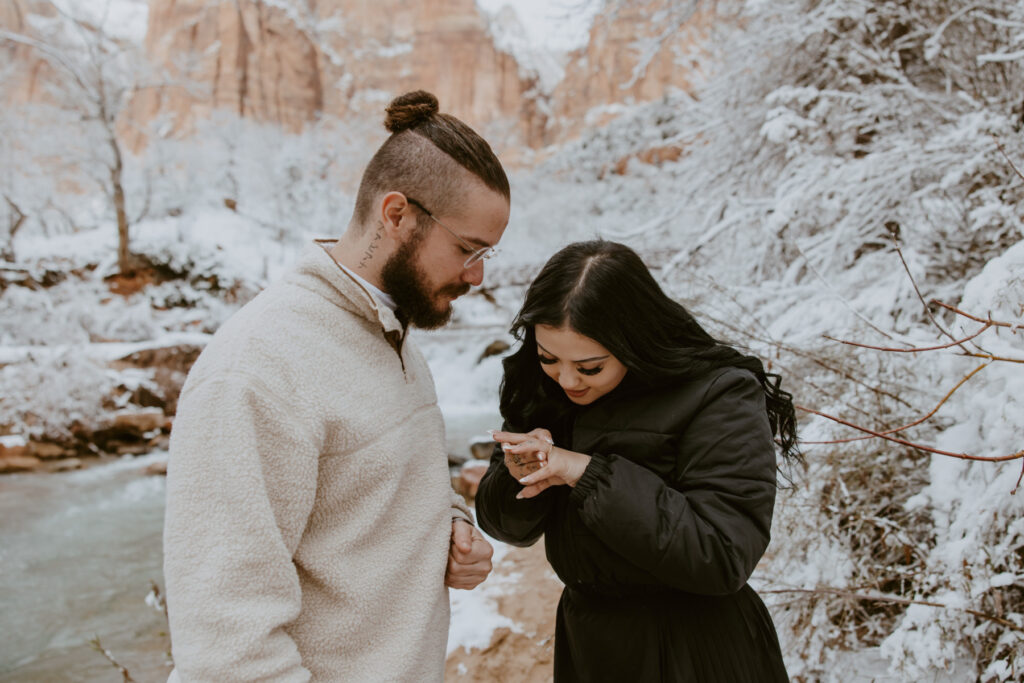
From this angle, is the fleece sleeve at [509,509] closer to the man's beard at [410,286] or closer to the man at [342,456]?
the man at [342,456]

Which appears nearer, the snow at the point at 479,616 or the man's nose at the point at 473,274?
the man's nose at the point at 473,274

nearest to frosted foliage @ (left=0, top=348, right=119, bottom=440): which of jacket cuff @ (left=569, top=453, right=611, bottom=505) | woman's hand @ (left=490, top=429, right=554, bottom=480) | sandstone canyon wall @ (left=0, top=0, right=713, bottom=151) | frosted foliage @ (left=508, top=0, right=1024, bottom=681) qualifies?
frosted foliage @ (left=508, top=0, right=1024, bottom=681)

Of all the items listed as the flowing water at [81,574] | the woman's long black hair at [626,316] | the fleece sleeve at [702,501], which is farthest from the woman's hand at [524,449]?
the flowing water at [81,574]

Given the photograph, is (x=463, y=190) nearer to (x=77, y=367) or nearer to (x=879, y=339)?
(x=879, y=339)

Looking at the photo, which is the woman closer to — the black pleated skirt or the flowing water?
the black pleated skirt

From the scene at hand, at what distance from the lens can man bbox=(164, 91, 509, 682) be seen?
905 millimetres

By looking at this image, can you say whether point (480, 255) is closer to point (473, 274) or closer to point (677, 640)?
point (473, 274)

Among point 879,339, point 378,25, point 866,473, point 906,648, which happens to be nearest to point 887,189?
point 879,339

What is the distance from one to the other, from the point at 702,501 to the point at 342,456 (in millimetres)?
740

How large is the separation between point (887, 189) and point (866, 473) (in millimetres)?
1596

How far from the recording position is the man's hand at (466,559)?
1.32 meters

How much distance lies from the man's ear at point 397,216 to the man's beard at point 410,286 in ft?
0.08

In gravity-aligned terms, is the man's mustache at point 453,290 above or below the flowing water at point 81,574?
above

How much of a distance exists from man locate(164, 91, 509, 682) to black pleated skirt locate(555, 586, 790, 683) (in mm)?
317
